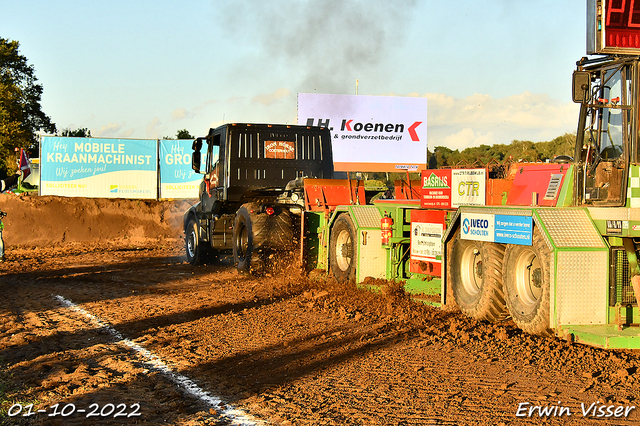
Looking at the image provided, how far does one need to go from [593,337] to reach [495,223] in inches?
75.8

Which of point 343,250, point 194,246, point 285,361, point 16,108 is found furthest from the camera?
point 16,108

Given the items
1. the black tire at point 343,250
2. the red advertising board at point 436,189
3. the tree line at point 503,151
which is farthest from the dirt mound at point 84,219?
the red advertising board at point 436,189

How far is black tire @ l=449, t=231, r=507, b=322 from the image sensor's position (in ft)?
27.0

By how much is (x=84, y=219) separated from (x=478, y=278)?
70.4 ft

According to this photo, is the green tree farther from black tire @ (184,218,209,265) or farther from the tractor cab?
the tractor cab

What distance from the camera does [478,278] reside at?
28.8 ft

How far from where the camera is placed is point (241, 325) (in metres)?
8.65

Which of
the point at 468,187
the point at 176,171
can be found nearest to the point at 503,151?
the point at 176,171

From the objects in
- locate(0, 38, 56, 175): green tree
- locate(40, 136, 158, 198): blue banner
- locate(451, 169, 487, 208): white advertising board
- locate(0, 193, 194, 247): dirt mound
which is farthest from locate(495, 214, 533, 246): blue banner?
locate(0, 38, 56, 175): green tree

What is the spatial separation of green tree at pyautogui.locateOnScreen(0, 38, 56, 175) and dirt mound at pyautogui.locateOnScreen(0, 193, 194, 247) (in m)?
14.7

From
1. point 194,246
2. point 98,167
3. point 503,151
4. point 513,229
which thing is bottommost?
point 194,246

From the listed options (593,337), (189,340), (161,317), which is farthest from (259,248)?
(593,337)

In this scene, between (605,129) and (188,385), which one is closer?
(188,385)

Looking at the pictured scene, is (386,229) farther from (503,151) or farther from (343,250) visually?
(503,151)
